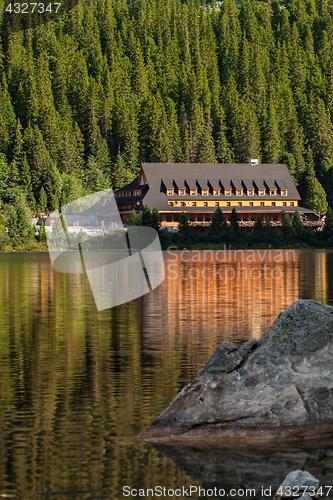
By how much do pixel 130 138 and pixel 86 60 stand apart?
54030 mm

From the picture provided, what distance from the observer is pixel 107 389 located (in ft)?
39.0

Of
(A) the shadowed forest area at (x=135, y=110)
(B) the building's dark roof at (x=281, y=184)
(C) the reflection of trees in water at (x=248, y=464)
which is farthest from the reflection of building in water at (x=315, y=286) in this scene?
(B) the building's dark roof at (x=281, y=184)

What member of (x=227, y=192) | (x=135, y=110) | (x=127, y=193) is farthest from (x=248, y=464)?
(x=135, y=110)

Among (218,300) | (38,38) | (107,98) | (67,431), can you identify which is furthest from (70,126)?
(67,431)

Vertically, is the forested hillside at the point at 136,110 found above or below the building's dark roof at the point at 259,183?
above

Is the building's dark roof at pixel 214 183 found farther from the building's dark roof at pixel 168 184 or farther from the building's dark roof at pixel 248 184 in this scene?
the building's dark roof at pixel 168 184

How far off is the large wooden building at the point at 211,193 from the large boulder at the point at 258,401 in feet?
318

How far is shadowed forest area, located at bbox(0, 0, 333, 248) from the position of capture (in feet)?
432

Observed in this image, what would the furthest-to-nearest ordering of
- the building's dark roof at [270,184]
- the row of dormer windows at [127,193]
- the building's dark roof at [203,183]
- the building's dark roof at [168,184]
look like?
the row of dormer windows at [127,193]
the building's dark roof at [270,184]
the building's dark roof at [203,183]
the building's dark roof at [168,184]

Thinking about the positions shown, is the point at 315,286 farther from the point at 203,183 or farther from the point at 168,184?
the point at 203,183

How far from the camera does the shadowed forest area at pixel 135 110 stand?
5187 inches

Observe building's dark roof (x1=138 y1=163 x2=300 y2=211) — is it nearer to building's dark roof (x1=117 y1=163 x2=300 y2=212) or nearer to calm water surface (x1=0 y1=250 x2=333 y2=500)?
building's dark roof (x1=117 y1=163 x2=300 y2=212)

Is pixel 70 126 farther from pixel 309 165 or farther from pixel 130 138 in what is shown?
pixel 309 165

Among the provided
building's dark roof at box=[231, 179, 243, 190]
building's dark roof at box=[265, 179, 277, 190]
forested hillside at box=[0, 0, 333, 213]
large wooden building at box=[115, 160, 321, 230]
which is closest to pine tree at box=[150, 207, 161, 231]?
large wooden building at box=[115, 160, 321, 230]
